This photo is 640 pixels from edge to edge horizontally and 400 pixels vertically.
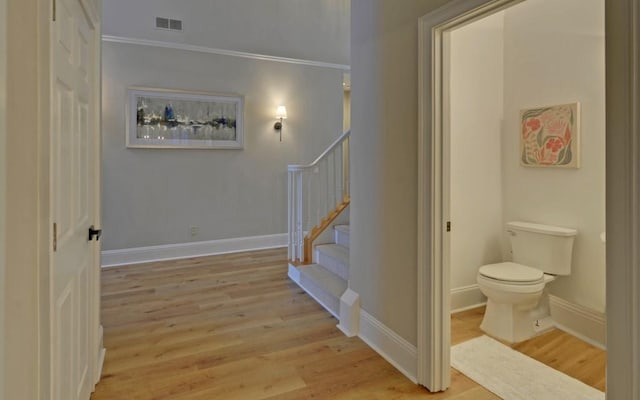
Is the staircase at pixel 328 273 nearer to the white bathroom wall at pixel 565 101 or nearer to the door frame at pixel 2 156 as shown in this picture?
the white bathroom wall at pixel 565 101

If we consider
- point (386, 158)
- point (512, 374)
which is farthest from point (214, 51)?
point (512, 374)

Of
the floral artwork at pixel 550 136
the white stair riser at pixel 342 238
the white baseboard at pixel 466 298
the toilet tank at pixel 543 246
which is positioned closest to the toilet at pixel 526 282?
the toilet tank at pixel 543 246

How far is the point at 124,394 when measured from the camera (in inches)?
76.0

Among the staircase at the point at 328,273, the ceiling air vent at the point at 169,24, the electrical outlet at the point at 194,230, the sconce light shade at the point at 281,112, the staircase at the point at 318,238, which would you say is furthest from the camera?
the sconce light shade at the point at 281,112

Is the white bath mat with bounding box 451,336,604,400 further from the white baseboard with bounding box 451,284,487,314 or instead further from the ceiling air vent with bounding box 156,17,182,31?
the ceiling air vent with bounding box 156,17,182,31

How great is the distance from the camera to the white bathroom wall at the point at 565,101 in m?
2.48

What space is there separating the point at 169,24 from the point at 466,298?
449cm

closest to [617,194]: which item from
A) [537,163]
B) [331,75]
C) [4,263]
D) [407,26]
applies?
[407,26]

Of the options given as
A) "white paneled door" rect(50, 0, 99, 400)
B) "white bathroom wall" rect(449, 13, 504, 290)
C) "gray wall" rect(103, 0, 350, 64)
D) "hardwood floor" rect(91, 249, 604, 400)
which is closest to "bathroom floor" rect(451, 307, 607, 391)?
"hardwood floor" rect(91, 249, 604, 400)

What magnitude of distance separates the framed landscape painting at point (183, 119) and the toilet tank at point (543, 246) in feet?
11.4

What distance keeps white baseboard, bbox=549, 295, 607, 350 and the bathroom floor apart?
0.06 meters

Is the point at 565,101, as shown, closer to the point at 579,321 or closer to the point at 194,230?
the point at 579,321

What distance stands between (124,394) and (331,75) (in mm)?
4633

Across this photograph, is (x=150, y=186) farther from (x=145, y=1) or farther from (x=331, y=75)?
(x=331, y=75)
